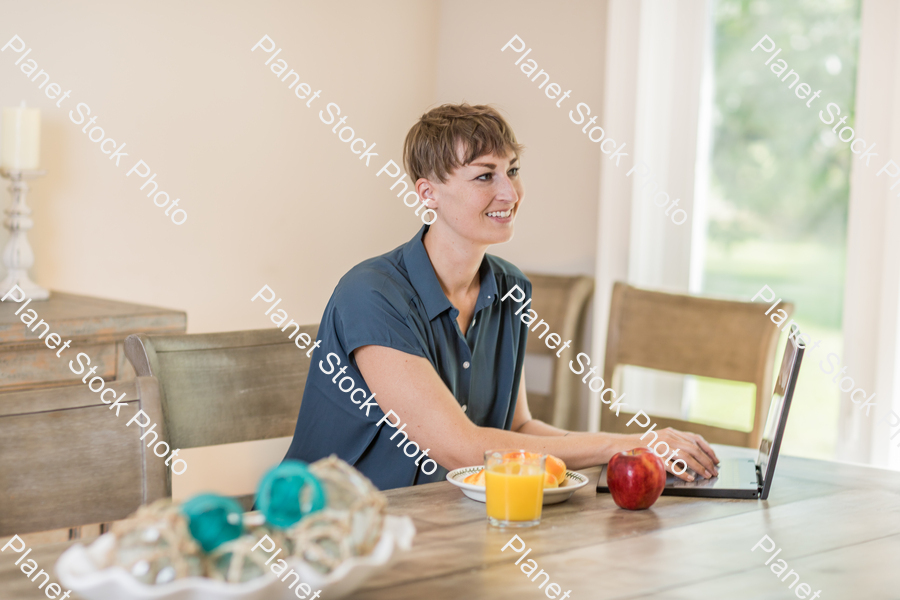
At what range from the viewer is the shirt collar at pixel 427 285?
152 cm

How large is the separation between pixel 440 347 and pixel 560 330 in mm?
1284

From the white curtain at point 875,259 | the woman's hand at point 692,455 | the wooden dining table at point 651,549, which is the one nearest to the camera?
the wooden dining table at point 651,549

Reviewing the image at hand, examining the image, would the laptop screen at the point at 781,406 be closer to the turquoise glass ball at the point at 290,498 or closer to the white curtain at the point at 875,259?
the turquoise glass ball at the point at 290,498

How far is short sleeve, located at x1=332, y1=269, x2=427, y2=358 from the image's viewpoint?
1.39m

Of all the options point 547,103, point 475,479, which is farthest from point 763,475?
point 547,103

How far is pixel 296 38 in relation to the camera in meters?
2.80

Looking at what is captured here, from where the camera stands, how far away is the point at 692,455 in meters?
1.33

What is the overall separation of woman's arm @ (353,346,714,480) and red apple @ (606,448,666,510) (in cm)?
18

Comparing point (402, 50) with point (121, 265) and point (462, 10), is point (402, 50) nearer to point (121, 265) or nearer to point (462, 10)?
point (462, 10)

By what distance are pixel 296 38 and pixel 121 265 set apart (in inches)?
37.1

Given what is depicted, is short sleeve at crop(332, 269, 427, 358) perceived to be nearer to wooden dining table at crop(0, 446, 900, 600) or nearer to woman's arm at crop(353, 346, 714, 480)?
woman's arm at crop(353, 346, 714, 480)

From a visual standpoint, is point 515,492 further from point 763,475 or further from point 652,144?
point 652,144

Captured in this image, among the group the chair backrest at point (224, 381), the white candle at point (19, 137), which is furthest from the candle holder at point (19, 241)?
the chair backrest at point (224, 381)

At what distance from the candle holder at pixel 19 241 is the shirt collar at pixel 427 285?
1009 mm
